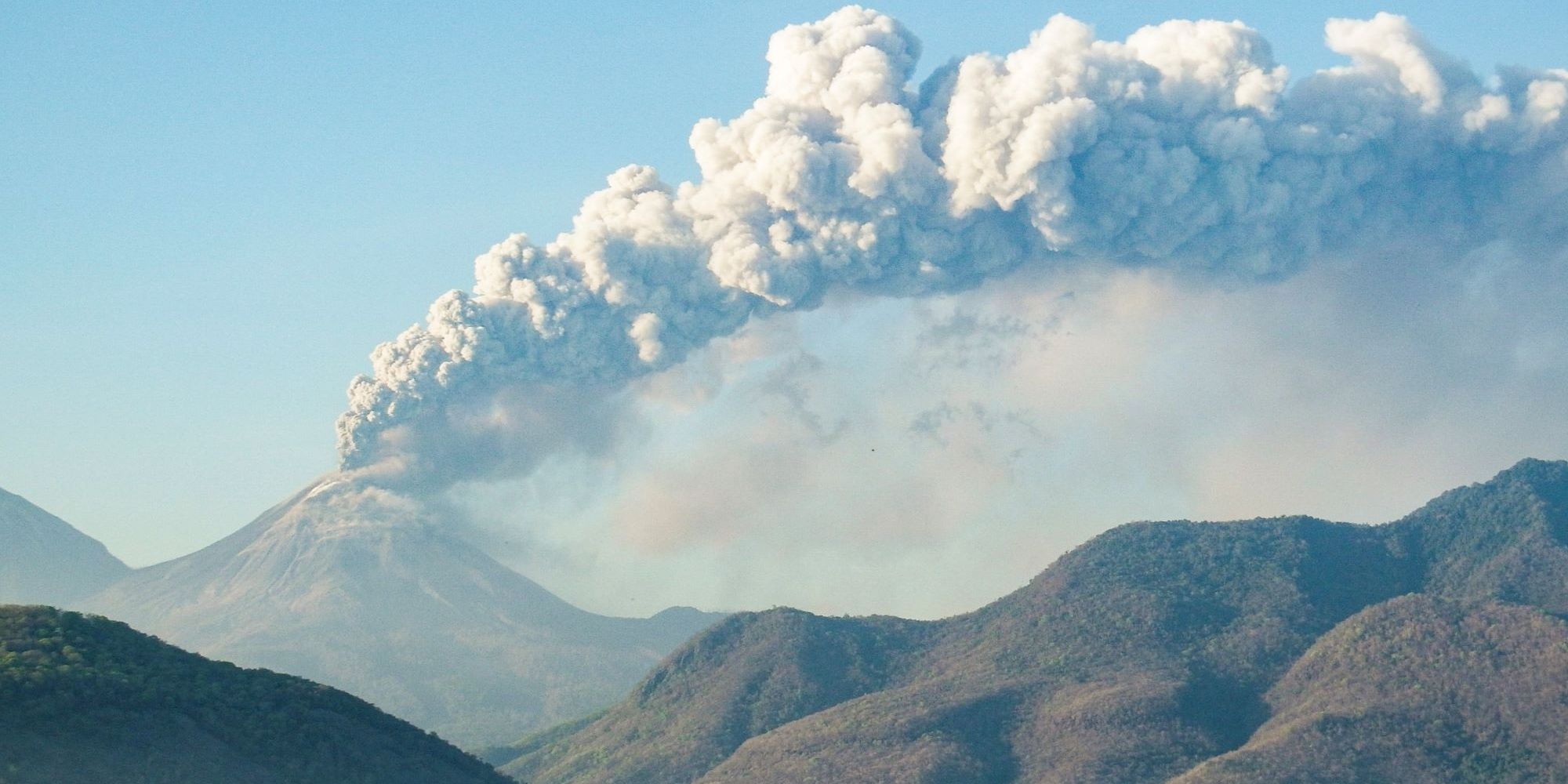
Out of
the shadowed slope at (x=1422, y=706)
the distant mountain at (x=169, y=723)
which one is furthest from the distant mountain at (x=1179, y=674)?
the distant mountain at (x=169, y=723)

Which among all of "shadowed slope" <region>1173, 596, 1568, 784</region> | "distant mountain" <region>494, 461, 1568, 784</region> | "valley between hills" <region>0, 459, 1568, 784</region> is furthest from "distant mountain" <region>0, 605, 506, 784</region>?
"shadowed slope" <region>1173, 596, 1568, 784</region>

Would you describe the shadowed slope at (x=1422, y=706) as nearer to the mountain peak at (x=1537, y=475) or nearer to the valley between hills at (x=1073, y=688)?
the valley between hills at (x=1073, y=688)

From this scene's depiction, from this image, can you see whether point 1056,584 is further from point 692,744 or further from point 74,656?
point 74,656

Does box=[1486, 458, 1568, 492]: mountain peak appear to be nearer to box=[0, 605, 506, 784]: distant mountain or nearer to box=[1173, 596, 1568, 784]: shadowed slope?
box=[1173, 596, 1568, 784]: shadowed slope

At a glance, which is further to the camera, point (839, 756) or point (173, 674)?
point (839, 756)

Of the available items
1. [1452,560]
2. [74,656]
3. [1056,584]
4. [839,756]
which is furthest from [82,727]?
[1452,560]
